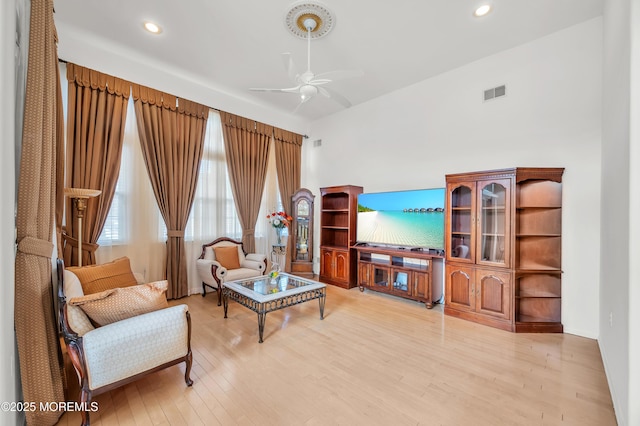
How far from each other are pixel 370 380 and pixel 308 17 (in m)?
3.56

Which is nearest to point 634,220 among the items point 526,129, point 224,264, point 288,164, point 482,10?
point 526,129

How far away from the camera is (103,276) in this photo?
250 centimetres

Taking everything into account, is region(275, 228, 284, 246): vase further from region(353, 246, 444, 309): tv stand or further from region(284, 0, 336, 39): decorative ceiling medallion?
region(284, 0, 336, 39): decorative ceiling medallion

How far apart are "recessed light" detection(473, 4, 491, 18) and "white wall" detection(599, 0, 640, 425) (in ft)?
3.11

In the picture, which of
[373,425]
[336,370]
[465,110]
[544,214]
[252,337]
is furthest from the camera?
[465,110]

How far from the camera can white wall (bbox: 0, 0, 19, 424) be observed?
1.22 m

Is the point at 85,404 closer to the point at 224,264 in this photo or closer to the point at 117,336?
the point at 117,336

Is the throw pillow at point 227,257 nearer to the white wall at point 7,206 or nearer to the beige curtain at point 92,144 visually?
the beige curtain at point 92,144

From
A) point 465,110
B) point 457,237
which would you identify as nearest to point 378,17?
point 465,110

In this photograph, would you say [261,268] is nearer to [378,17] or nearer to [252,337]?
[252,337]

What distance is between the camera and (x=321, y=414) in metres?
1.79

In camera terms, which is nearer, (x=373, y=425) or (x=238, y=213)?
(x=373, y=425)

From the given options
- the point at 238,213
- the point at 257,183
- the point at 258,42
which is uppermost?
the point at 258,42

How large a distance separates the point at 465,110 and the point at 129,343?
459 cm
